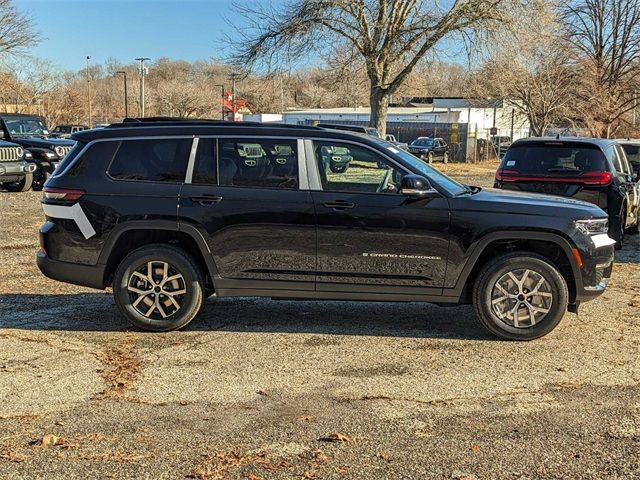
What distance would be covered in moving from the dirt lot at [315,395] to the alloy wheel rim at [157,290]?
23 centimetres

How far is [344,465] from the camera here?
356cm

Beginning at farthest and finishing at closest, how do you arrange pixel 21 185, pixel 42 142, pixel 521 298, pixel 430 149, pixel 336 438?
pixel 430 149 < pixel 42 142 < pixel 21 185 < pixel 521 298 < pixel 336 438

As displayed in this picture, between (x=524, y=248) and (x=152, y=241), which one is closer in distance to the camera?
(x=524, y=248)

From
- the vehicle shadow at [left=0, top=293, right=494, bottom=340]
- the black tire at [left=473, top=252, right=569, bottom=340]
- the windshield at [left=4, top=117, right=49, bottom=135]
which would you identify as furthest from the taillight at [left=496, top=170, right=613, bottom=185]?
the windshield at [left=4, top=117, right=49, bottom=135]

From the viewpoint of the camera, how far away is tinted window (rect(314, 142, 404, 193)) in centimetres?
581

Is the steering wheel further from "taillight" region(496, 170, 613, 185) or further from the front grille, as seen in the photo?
the front grille

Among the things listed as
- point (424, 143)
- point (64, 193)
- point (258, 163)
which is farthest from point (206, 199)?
point (424, 143)

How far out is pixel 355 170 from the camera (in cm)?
596

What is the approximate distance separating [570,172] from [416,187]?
4.36 meters

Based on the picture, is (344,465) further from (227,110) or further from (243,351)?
(227,110)

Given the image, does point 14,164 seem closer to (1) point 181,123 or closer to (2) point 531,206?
(1) point 181,123

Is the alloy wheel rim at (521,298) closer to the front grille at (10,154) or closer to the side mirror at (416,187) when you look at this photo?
the side mirror at (416,187)

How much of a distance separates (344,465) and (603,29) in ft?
175

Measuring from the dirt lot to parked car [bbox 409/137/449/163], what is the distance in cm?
3685
